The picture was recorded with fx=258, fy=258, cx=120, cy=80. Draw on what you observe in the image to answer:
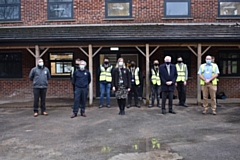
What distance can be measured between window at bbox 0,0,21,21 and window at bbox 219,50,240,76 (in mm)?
9828

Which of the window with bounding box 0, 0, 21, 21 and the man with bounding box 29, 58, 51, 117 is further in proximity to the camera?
the window with bounding box 0, 0, 21, 21

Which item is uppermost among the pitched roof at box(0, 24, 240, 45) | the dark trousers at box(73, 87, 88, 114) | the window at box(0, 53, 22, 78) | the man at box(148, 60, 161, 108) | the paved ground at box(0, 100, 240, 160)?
the pitched roof at box(0, 24, 240, 45)

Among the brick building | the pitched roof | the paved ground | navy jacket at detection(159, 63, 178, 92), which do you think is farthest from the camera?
the brick building

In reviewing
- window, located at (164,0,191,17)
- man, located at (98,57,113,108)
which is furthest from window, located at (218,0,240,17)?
man, located at (98,57,113,108)

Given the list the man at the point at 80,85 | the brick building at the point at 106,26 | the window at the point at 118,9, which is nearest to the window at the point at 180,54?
the brick building at the point at 106,26

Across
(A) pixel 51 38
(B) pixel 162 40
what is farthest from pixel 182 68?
(A) pixel 51 38

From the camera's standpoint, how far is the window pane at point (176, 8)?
39.2 ft

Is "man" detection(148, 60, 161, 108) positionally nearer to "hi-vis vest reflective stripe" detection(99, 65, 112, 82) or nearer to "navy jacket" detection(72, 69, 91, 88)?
"hi-vis vest reflective stripe" detection(99, 65, 112, 82)

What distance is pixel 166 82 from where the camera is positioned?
8320 mm

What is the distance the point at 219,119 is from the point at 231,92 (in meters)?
4.87

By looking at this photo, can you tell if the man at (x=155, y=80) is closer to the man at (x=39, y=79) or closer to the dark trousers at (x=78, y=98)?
the dark trousers at (x=78, y=98)

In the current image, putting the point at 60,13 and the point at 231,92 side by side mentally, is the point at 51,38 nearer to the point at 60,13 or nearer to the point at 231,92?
the point at 60,13

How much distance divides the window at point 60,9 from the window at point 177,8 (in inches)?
176

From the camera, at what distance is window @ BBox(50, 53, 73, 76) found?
Result: 12.4 meters
